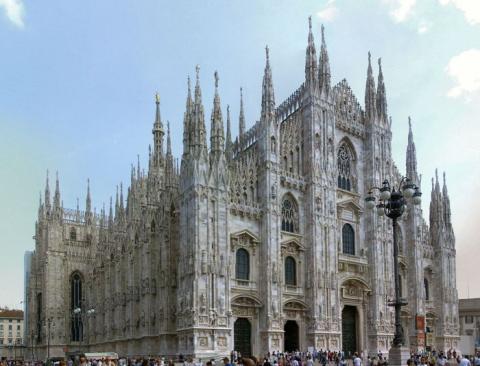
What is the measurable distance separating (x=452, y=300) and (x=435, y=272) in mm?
3088

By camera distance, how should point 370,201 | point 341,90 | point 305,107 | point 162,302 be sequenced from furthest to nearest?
1. point 341,90
2. point 305,107
3. point 162,302
4. point 370,201

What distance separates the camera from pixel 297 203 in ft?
161

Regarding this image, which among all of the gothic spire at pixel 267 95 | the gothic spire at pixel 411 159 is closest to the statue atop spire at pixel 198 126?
the gothic spire at pixel 267 95

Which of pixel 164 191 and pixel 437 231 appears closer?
pixel 164 191

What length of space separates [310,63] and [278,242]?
16.0 m

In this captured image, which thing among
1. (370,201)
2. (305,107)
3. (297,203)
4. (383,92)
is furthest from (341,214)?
(370,201)

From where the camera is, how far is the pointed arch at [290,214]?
48.5m

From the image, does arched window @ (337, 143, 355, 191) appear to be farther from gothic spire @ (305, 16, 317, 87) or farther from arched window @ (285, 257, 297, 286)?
arched window @ (285, 257, 297, 286)

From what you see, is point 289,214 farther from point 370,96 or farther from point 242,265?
point 370,96

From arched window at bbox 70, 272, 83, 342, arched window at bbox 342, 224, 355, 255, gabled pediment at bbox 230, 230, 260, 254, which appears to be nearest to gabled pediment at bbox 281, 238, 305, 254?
gabled pediment at bbox 230, 230, 260, 254

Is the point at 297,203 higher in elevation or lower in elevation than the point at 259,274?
higher

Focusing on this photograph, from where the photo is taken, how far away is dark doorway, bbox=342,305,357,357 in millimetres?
50906

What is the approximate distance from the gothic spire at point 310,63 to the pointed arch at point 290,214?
9919 mm

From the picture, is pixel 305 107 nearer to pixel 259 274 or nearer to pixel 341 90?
pixel 341 90
